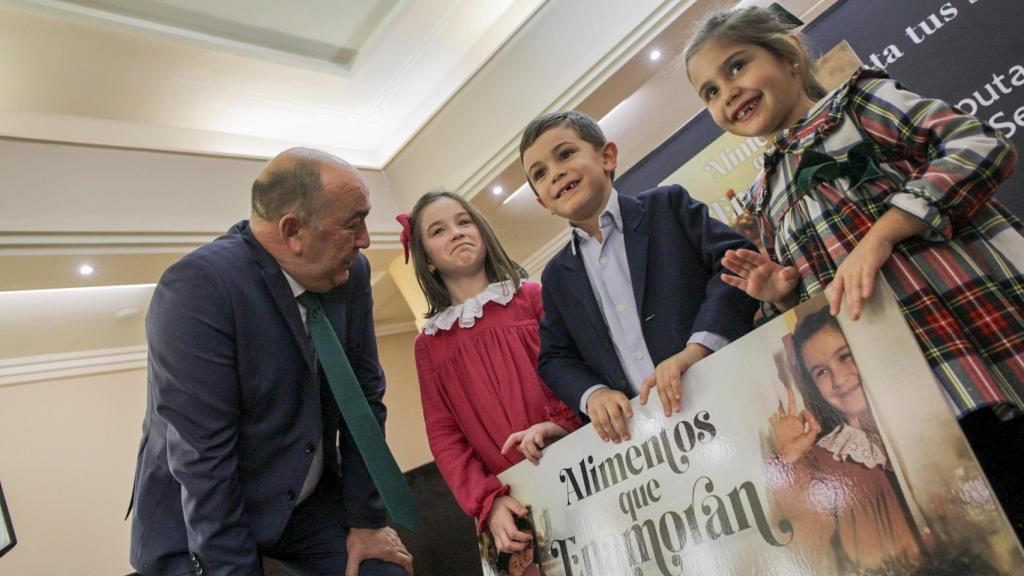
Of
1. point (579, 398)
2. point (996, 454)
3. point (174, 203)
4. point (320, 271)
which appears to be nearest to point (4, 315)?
point (174, 203)

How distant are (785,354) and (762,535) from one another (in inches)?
10.0

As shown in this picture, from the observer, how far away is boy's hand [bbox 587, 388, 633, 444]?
45.4 inches

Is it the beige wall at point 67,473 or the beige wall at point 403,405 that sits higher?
the beige wall at point 403,405

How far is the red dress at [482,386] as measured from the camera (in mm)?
1647

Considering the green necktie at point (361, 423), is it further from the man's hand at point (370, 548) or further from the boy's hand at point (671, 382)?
the boy's hand at point (671, 382)

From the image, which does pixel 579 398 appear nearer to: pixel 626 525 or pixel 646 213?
pixel 626 525

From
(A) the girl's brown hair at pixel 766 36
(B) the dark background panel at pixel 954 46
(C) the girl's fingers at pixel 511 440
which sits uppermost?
(B) the dark background panel at pixel 954 46

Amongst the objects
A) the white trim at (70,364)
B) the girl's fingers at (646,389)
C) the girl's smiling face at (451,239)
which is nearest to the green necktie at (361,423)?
the girl's smiling face at (451,239)

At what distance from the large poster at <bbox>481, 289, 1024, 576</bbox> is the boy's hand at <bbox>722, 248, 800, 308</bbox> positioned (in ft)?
0.65

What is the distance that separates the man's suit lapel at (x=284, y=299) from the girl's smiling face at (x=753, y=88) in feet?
3.60

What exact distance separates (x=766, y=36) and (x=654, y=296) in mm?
598

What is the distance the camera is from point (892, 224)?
965mm

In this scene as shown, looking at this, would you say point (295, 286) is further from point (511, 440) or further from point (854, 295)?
point (854, 295)

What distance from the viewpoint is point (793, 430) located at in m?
0.87
